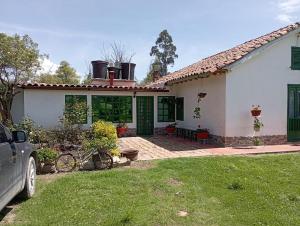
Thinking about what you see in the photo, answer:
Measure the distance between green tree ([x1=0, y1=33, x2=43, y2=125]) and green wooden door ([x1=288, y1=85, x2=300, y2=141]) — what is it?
11536 mm

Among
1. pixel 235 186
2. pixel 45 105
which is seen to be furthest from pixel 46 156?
pixel 45 105

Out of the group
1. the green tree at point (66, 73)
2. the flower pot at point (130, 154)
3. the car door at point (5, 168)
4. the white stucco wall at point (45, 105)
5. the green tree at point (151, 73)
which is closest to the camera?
the car door at point (5, 168)

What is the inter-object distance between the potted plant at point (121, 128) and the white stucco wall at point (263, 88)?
5.82m

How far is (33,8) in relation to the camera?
11.4 m

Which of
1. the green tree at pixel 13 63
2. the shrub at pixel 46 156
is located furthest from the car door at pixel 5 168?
the green tree at pixel 13 63

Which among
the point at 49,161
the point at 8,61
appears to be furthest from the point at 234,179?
the point at 8,61

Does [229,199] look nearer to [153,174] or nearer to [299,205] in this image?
[299,205]

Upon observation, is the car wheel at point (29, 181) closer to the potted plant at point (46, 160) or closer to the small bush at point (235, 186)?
the potted plant at point (46, 160)

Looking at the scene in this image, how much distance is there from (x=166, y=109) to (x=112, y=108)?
9.95 ft

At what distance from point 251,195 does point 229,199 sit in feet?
1.65

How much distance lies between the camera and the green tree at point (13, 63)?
1522 centimetres

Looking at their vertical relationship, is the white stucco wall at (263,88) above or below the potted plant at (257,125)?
above

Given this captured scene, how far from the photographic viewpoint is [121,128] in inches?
650

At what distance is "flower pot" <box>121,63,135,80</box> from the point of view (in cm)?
2227
